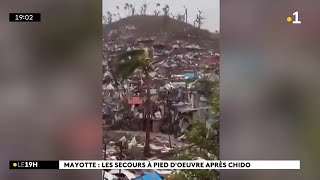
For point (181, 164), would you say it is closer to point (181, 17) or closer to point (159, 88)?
point (159, 88)

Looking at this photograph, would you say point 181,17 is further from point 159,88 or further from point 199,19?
point 159,88

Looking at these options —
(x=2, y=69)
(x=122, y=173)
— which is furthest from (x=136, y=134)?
(x=2, y=69)

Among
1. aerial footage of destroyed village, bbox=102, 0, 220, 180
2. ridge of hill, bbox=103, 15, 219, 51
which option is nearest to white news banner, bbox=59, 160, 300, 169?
aerial footage of destroyed village, bbox=102, 0, 220, 180

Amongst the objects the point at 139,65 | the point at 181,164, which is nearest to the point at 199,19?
the point at 139,65

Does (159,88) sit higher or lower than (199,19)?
lower

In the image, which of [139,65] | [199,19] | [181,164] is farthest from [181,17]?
[181,164]

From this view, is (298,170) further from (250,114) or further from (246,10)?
(246,10)

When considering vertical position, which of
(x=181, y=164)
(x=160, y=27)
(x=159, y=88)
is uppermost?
(x=160, y=27)
